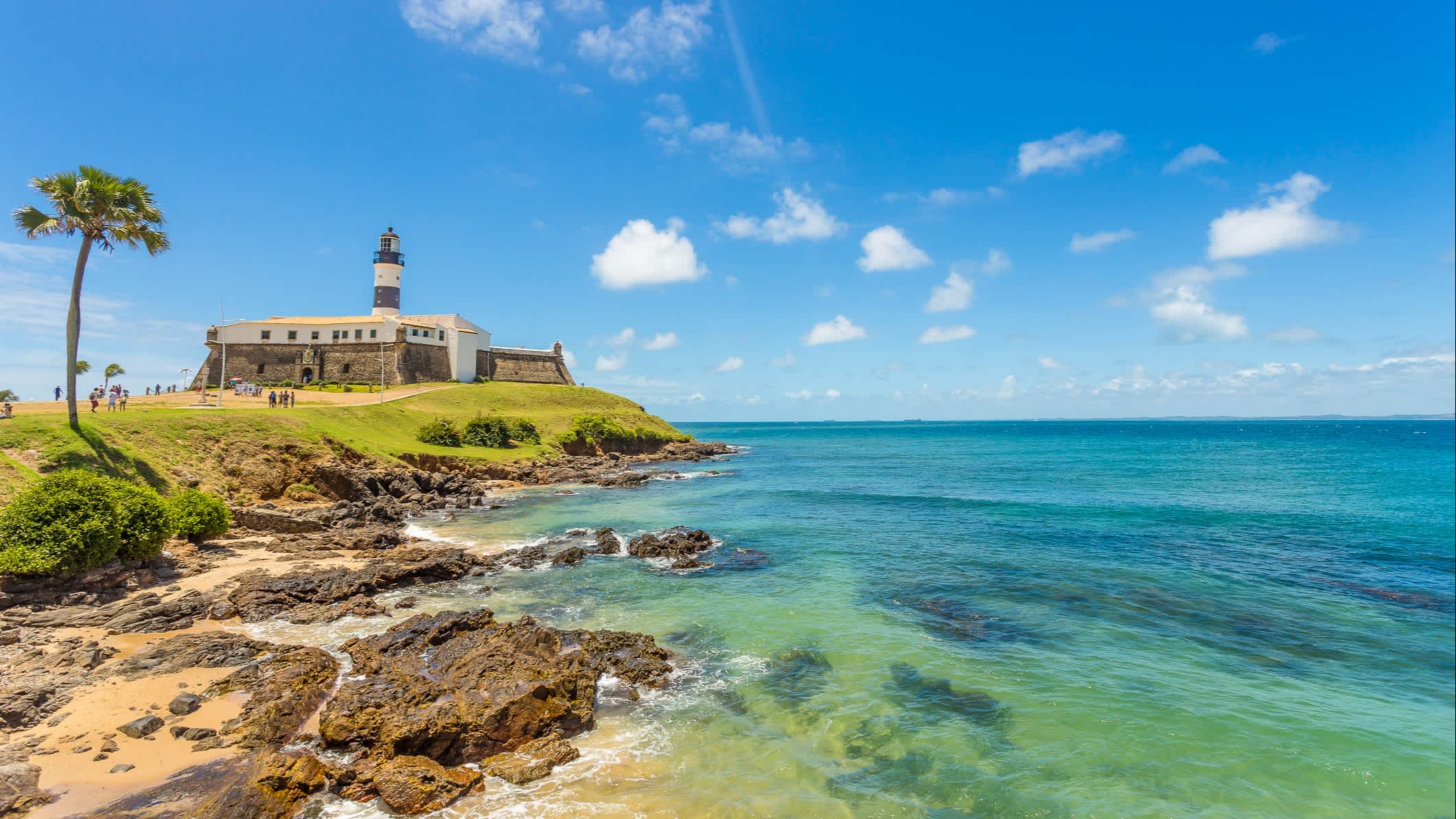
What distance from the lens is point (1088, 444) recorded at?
119188mm

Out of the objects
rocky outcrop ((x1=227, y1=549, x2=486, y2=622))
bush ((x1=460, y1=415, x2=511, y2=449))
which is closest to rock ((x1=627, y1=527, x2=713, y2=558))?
rocky outcrop ((x1=227, y1=549, x2=486, y2=622))

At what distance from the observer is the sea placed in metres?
11.0

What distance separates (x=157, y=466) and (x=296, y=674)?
26.2 meters

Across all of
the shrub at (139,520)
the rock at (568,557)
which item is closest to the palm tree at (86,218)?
the shrub at (139,520)

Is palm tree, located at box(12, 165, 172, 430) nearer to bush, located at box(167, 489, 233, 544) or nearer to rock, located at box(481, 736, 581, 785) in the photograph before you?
bush, located at box(167, 489, 233, 544)

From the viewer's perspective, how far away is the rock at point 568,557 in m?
27.4

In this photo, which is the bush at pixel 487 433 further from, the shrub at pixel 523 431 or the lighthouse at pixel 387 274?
the lighthouse at pixel 387 274

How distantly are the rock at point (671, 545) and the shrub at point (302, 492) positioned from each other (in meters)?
21.4

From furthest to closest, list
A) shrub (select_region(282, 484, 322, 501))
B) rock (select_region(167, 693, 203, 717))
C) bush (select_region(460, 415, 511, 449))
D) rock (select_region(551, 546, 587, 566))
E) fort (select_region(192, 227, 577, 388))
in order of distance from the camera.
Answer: fort (select_region(192, 227, 577, 388)) < bush (select_region(460, 415, 511, 449)) < shrub (select_region(282, 484, 322, 501)) < rock (select_region(551, 546, 587, 566)) < rock (select_region(167, 693, 203, 717))

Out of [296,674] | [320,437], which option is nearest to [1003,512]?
[296,674]

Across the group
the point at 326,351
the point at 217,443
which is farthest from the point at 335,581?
the point at 326,351

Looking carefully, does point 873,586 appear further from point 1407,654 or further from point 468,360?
point 468,360

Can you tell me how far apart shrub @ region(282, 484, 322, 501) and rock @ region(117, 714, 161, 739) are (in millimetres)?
28282

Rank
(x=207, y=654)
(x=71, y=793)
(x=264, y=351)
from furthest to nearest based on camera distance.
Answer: (x=264, y=351)
(x=207, y=654)
(x=71, y=793)
